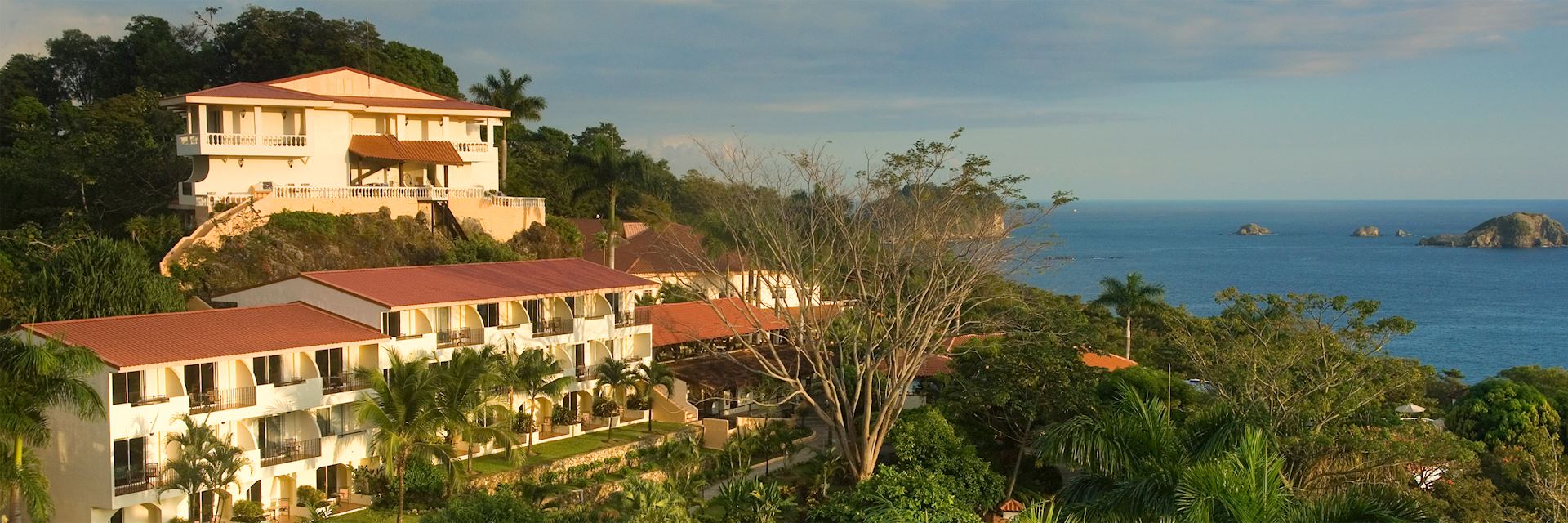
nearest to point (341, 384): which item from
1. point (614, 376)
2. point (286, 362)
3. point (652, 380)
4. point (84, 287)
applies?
point (286, 362)

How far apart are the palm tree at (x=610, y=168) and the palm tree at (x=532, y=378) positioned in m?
14.1

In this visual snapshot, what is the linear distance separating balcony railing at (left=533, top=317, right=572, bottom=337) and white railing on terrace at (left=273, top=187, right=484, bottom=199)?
1004cm

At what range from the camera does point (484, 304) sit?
33000 millimetres

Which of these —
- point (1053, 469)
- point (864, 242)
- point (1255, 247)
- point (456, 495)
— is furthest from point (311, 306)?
point (1255, 247)

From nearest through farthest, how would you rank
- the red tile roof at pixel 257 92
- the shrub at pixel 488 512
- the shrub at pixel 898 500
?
1. the shrub at pixel 488 512
2. the shrub at pixel 898 500
3. the red tile roof at pixel 257 92

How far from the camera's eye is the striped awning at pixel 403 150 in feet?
141

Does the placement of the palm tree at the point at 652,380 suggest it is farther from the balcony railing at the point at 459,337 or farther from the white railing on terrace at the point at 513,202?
the white railing on terrace at the point at 513,202

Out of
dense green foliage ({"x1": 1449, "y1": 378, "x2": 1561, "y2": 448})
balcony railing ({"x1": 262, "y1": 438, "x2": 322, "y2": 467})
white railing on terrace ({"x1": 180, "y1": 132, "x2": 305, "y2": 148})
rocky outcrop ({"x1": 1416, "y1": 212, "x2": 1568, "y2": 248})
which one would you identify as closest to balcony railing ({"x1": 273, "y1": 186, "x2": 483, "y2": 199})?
white railing on terrace ({"x1": 180, "y1": 132, "x2": 305, "y2": 148})

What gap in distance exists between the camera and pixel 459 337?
32219mm

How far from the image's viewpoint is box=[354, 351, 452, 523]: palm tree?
26.5m

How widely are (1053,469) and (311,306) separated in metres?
18.1

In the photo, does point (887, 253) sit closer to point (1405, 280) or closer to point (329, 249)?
point (329, 249)

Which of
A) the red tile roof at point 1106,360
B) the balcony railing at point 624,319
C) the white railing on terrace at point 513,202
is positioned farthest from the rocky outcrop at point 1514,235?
the balcony railing at point 624,319

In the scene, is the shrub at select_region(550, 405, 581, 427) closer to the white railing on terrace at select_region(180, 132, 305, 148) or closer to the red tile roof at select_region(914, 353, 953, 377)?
the red tile roof at select_region(914, 353, 953, 377)
